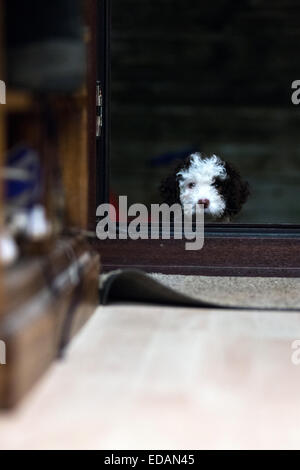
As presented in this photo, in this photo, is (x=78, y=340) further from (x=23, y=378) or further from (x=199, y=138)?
(x=199, y=138)

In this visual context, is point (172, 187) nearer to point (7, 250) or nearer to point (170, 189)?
point (170, 189)

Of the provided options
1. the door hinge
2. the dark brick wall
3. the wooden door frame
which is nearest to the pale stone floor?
the wooden door frame

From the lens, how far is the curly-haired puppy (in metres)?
2.98

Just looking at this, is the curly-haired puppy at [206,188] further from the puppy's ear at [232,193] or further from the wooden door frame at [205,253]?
the wooden door frame at [205,253]

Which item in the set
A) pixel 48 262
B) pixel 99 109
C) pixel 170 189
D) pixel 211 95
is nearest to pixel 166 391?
pixel 48 262

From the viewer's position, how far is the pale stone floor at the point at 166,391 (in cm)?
97

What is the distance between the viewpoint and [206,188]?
3.01 meters

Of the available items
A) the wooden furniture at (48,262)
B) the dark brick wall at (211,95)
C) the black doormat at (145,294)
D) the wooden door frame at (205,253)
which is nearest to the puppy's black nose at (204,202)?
the wooden door frame at (205,253)

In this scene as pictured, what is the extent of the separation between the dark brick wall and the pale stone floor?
7.32 feet

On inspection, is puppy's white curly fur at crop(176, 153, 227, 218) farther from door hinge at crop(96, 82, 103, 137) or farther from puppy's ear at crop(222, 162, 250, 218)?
door hinge at crop(96, 82, 103, 137)

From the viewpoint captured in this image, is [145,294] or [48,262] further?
[145,294]

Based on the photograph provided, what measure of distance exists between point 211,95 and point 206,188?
1.08 metres

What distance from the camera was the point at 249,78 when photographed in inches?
154

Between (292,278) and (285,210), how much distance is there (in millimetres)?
1464
